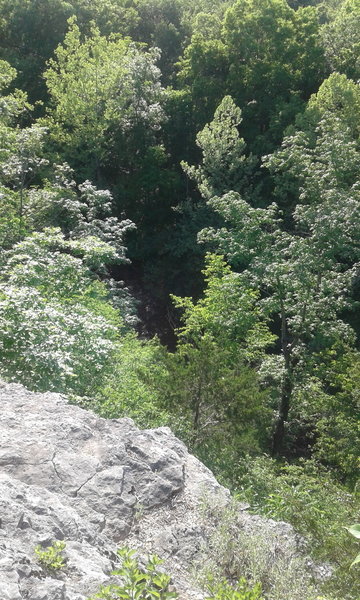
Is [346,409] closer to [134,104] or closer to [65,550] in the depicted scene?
[65,550]

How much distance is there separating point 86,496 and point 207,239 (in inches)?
420

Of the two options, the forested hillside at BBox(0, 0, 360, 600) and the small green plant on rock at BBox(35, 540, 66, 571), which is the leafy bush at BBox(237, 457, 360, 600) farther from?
the small green plant on rock at BBox(35, 540, 66, 571)

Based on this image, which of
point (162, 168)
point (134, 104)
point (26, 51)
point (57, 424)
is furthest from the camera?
point (26, 51)

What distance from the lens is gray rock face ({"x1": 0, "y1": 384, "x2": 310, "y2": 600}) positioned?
386cm

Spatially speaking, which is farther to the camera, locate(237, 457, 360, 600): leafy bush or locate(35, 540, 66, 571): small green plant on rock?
locate(237, 457, 360, 600): leafy bush

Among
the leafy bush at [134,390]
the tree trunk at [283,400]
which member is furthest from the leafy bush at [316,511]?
the tree trunk at [283,400]

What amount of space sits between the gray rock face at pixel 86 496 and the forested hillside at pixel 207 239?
2.92ft

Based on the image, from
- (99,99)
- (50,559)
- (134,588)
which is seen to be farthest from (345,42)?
(134,588)

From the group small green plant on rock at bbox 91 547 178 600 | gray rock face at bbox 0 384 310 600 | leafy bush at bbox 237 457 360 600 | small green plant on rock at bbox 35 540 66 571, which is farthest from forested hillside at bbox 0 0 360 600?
small green plant on rock at bbox 35 540 66 571

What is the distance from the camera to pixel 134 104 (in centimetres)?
2359

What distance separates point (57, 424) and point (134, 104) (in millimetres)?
19540

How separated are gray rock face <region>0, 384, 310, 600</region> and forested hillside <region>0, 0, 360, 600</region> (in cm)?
89

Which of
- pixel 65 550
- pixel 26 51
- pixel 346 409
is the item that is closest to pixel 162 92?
pixel 26 51

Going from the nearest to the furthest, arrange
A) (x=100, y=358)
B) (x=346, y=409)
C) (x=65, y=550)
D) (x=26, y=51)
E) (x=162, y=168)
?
(x=65, y=550) → (x=100, y=358) → (x=346, y=409) → (x=162, y=168) → (x=26, y=51)
